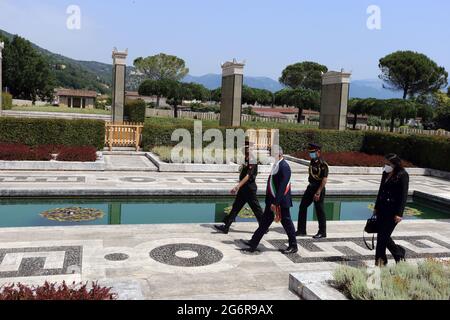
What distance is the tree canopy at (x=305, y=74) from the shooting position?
9706 cm

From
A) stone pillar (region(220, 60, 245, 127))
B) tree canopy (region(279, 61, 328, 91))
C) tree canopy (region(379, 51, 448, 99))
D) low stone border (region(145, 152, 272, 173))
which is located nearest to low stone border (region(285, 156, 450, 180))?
low stone border (region(145, 152, 272, 173))

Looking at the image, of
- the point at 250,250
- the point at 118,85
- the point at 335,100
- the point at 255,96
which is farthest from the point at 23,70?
the point at 250,250

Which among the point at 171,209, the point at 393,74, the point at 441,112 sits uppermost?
the point at 393,74

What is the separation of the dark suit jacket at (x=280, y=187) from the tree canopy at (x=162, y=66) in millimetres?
92361

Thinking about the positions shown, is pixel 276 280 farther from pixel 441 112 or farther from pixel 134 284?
pixel 441 112

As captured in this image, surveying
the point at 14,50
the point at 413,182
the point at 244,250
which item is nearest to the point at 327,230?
the point at 244,250

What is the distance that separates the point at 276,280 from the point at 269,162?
469 inches

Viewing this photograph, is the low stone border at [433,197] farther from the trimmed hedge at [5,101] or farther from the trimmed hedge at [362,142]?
the trimmed hedge at [5,101]

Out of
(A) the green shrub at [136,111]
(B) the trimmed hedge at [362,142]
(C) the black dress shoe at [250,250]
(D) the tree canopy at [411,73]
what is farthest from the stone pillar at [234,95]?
(D) the tree canopy at [411,73]

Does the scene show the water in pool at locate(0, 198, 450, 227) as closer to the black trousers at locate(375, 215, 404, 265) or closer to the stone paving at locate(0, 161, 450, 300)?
the stone paving at locate(0, 161, 450, 300)

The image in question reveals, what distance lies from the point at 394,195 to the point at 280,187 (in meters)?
1.65

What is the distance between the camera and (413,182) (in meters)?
16.6

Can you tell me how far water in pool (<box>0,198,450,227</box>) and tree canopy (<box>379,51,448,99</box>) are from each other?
62554 millimetres
